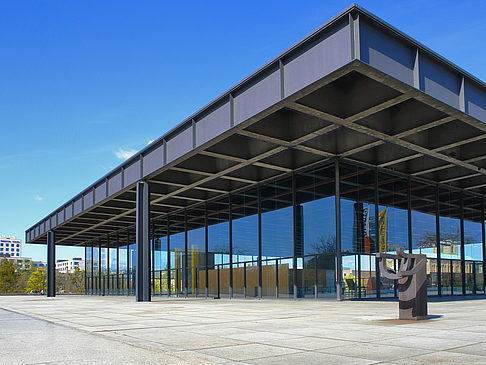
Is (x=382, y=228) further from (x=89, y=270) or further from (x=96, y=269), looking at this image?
(x=89, y=270)

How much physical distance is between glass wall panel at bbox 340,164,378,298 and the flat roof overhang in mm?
1108

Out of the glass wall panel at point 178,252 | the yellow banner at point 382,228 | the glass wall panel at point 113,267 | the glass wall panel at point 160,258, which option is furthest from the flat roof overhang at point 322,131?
the glass wall panel at point 113,267

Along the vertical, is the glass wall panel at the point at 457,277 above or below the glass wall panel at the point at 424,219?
below

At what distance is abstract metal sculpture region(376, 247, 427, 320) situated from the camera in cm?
1177

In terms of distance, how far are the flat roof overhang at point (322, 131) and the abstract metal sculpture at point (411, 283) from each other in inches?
221

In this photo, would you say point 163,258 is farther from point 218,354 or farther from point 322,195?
point 218,354

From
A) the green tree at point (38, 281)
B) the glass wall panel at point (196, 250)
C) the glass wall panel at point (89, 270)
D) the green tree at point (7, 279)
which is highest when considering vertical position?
the glass wall panel at point (196, 250)

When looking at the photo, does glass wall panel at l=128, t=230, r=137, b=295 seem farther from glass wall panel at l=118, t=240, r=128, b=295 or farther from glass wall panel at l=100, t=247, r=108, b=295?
glass wall panel at l=100, t=247, r=108, b=295

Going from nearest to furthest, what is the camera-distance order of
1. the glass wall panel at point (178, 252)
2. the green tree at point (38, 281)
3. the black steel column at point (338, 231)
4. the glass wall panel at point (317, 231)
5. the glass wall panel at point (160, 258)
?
1. the black steel column at point (338, 231)
2. the glass wall panel at point (317, 231)
3. the glass wall panel at point (178, 252)
4. the glass wall panel at point (160, 258)
5. the green tree at point (38, 281)

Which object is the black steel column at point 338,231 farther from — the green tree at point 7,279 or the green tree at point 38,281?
the green tree at point 38,281

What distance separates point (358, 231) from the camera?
974 inches

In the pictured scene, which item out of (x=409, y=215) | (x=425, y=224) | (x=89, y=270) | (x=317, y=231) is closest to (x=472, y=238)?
(x=425, y=224)

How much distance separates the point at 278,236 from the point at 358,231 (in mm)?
5106

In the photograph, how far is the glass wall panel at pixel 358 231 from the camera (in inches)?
949
